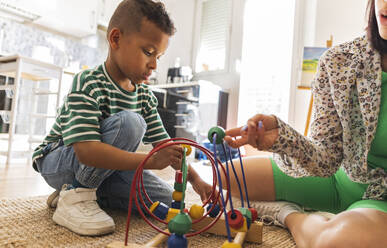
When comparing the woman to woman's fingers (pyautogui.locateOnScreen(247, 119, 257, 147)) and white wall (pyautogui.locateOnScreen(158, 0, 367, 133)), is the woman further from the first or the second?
white wall (pyautogui.locateOnScreen(158, 0, 367, 133))

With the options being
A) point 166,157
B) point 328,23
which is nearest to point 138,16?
point 166,157

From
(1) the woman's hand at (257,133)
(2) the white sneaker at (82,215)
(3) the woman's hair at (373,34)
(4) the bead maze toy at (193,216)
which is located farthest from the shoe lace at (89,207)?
(3) the woman's hair at (373,34)

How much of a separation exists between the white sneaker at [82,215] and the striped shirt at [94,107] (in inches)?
6.0

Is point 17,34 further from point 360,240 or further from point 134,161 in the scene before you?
point 360,240

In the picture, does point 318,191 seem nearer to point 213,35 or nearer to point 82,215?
point 82,215

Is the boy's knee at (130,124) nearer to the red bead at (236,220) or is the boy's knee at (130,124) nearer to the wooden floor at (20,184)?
the red bead at (236,220)

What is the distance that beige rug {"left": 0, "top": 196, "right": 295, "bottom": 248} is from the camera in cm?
61

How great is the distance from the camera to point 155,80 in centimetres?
406

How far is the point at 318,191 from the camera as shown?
2.75 feet

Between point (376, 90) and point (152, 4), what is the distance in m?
0.62

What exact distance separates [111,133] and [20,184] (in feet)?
2.53

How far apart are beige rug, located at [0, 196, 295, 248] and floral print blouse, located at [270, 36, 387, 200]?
19 cm

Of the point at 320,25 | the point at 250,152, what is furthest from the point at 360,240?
the point at 320,25

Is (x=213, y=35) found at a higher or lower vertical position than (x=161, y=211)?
higher
